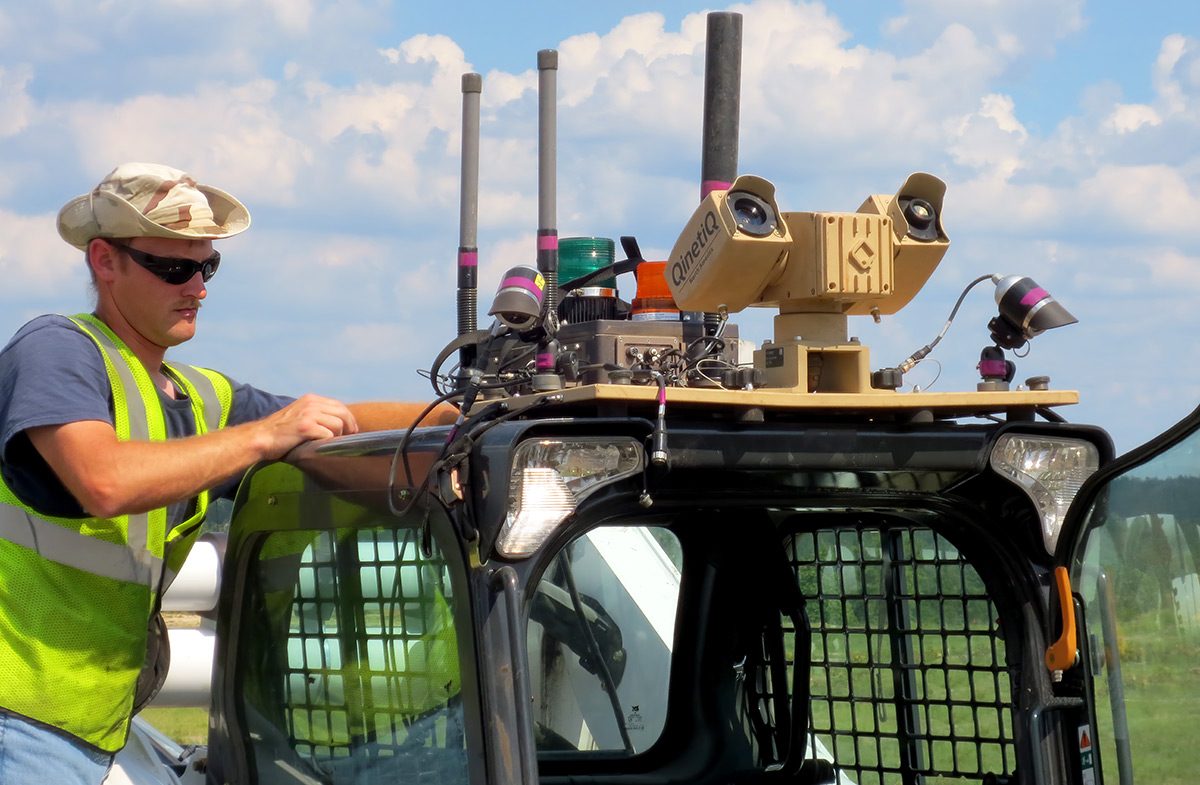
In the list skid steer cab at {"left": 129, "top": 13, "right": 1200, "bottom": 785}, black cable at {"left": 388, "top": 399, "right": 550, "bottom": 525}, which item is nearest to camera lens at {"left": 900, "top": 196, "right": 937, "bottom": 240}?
skid steer cab at {"left": 129, "top": 13, "right": 1200, "bottom": 785}

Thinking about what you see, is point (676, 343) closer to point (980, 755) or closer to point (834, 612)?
point (834, 612)

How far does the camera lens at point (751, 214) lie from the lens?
2.81m

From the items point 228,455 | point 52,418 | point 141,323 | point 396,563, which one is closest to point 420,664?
point 396,563

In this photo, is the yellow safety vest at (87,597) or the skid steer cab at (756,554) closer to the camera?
the skid steer cab at (756,554)

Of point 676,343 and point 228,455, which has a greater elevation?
point 676,343

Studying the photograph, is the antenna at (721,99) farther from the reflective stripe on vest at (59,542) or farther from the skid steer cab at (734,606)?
the reflective stripe on vest at (59,542)

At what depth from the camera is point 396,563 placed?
261 centimetres

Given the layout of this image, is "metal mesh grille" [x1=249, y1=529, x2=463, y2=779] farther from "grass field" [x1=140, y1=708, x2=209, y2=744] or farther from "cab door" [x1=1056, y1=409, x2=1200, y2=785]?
"grass field" [x1=140, y1=708, x2=209, y2=744]

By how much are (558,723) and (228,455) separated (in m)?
1.28

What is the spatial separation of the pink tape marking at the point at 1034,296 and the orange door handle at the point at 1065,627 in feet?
1.64

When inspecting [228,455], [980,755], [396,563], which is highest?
[228,455]

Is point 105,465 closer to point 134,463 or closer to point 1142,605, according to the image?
point 134,463

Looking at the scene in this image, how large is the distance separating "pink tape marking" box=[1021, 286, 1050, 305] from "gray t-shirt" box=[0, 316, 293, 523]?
1659 mm

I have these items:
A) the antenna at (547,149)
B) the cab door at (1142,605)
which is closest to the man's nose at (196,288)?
the cab door at (1142,605)
